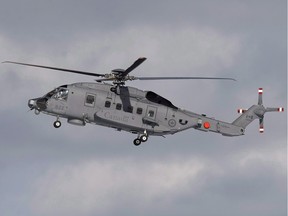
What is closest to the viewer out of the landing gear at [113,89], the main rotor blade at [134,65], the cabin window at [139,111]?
the main rotor blade at [134,65]

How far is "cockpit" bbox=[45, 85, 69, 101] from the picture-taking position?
200 ft

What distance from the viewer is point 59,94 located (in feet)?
201

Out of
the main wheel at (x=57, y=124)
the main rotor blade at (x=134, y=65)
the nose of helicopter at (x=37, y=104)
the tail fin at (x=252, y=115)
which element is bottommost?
the main wheel at (x=57, y=124)

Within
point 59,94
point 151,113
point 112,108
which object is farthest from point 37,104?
point 151,113

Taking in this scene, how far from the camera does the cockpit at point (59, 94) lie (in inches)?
2405

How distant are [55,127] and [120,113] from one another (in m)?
5.85

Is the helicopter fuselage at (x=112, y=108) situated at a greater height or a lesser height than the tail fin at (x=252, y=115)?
lesser

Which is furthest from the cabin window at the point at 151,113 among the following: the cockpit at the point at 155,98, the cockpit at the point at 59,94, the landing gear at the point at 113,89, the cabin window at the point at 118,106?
the cockpit at the point at 59,94

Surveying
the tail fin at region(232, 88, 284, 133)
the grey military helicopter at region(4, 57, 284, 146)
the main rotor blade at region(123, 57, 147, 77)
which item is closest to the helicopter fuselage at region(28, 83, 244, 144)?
the grey military helicopter at region(4, 57, 284, 146)

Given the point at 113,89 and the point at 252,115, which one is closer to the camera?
the point at 113,89

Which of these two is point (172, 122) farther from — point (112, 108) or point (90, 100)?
point (90, 100)

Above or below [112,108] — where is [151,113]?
above

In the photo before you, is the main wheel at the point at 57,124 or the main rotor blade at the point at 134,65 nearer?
the main rotor blade at the point at 134,65

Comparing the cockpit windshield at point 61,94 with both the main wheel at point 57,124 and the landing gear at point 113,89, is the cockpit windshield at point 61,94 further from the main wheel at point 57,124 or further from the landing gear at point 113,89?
the landing gear at point 113,89
